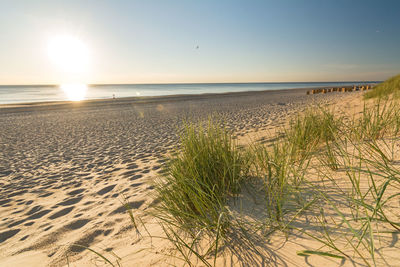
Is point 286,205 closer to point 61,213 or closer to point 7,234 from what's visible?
point 61,213

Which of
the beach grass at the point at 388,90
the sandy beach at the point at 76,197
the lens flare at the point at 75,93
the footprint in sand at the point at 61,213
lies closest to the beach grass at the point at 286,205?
the sandy beach at the point at 76,197

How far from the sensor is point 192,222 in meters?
1.66

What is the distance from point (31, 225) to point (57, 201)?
1.93 feet

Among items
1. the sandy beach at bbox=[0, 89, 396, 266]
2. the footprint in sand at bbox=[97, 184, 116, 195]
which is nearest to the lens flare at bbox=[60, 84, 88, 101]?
the sandy beach at bbox=[0, 89, 396, 266]

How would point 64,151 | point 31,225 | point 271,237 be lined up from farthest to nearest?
point 64,151 < point 31,225 < point 271,237

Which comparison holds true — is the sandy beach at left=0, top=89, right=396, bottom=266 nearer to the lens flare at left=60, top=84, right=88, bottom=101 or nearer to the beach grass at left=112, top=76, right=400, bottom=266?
the beach grass at left=112, top=76, right=400, bottom=266

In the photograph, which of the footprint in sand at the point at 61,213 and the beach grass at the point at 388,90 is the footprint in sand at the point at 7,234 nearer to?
the footprint in sand at the point at 61,213

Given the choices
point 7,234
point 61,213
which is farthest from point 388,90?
point 7,234

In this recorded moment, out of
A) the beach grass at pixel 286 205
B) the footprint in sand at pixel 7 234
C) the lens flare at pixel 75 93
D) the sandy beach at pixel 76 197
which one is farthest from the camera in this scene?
the lens flare at pixel 75 93

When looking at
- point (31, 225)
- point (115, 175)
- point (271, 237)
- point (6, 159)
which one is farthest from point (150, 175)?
point (6, 159)

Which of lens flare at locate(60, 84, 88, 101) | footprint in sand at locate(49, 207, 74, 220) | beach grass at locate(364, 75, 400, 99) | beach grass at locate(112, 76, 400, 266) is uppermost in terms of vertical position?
lens flare at locate(60, 84, 88, 101)

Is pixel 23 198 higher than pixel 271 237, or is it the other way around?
pixel 271 237

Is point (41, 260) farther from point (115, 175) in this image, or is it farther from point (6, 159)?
point (6, 159)

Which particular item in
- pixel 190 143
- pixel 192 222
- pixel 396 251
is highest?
pixel 190 143
